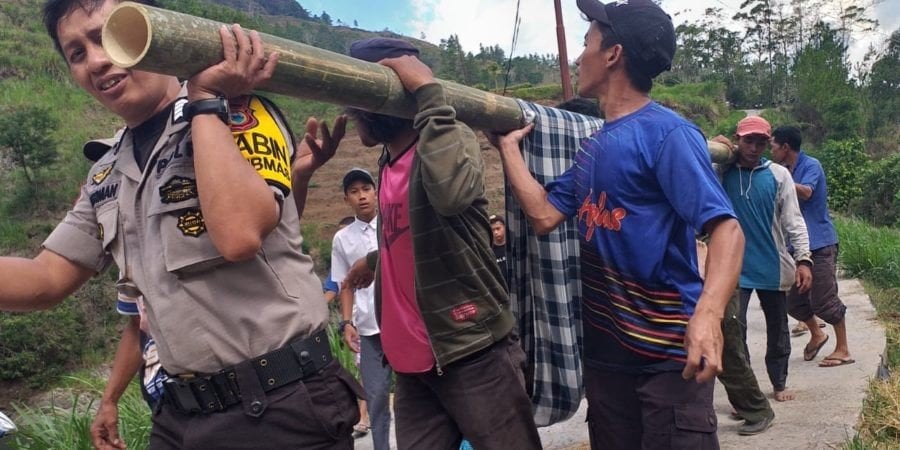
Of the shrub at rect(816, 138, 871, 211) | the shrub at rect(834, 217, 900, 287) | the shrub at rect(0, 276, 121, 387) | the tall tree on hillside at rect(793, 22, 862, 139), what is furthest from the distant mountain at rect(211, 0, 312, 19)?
the shrub at rect(834, 217, 900, 287)

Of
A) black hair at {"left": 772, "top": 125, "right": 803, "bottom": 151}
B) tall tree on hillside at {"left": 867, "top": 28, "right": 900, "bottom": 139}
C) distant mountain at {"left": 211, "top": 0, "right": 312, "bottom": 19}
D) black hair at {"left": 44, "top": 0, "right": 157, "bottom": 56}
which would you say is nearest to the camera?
black hair at {"left": 44, "top": 0, "right": 157, "bottom": 56}

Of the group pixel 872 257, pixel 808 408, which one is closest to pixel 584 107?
pixel 808 408

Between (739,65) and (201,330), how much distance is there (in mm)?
52515

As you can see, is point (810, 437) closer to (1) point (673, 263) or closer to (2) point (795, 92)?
(1) point (673, 263)

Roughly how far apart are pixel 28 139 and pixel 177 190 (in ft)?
65.7

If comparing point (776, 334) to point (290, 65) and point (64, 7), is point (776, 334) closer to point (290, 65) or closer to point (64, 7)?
point (290, 65)

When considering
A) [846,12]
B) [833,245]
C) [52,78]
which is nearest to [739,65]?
[846,12]

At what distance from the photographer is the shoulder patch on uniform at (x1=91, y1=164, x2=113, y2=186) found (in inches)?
67.3

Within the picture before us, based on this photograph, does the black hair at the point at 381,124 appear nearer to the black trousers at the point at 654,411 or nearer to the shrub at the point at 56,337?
the black trousers at the point at 654,411

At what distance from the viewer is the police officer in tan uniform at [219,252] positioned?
4.80 feet

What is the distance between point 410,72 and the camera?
6.93 ft

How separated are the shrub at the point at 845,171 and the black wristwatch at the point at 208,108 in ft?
66.8

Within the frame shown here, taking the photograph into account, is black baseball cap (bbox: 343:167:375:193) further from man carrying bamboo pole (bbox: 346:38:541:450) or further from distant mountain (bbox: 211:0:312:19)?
distant mountain (bbox: 211:0:312:19)

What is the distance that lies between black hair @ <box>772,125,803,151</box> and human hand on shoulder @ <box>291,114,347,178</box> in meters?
4.02
